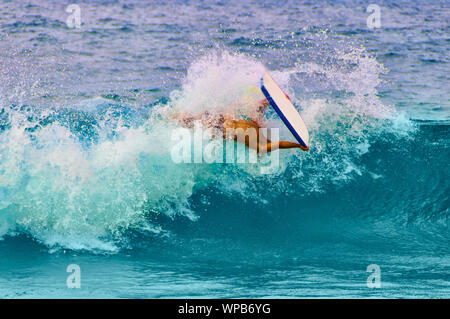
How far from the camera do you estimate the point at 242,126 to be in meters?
6.30

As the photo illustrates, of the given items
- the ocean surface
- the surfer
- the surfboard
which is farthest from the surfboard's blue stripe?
the ocean surface

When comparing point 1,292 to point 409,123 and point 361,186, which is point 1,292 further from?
point 409,123

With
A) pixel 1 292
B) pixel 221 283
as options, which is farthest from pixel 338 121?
pixel 1 292

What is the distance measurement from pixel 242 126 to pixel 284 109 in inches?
29.4

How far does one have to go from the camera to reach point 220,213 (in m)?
7.08

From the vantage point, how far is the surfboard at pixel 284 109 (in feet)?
17.9

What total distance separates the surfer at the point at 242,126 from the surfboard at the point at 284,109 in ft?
0.70

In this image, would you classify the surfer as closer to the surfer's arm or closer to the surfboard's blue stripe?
the surfer's arm

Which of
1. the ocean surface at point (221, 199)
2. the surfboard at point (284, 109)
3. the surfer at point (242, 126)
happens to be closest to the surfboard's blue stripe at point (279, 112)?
the surfboard at point (284, 109)

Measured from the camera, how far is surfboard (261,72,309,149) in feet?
17.9

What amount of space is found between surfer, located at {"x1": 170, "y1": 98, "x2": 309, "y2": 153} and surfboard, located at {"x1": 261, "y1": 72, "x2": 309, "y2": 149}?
212mm

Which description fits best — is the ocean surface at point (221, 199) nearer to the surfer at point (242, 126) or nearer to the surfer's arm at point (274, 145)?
the surfer at point (242, 126)

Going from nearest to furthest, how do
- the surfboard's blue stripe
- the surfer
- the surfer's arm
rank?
the surfboard's blue stripe < the surfer's arm < the surfer

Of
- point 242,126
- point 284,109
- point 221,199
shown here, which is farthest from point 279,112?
point 221,199
